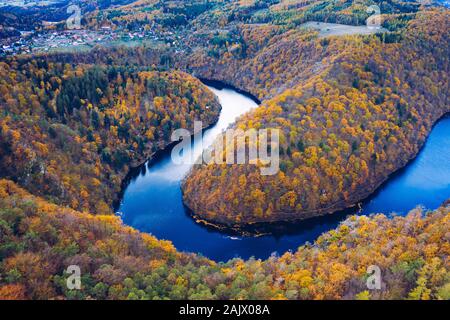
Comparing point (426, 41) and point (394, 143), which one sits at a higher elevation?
point (426, 41)

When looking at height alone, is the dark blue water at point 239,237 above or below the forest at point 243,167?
below

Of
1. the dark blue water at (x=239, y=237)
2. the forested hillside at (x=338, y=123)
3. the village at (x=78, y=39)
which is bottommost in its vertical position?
the dark blue water at (x=239, y=237)

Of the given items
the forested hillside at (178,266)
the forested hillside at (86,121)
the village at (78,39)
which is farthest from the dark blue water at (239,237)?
the village at (78,39)

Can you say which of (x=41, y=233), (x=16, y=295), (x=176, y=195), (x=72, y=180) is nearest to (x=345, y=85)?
(x=176, y=195)

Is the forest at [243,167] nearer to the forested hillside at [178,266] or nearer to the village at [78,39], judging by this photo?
the forested hillside at [178,266]

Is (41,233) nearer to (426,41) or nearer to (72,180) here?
(72,180)

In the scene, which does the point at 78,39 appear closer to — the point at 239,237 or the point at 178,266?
the point at 239,237

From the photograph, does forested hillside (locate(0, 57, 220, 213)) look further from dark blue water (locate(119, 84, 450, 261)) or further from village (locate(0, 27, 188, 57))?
village (locate(0, 27, 188, 57))
